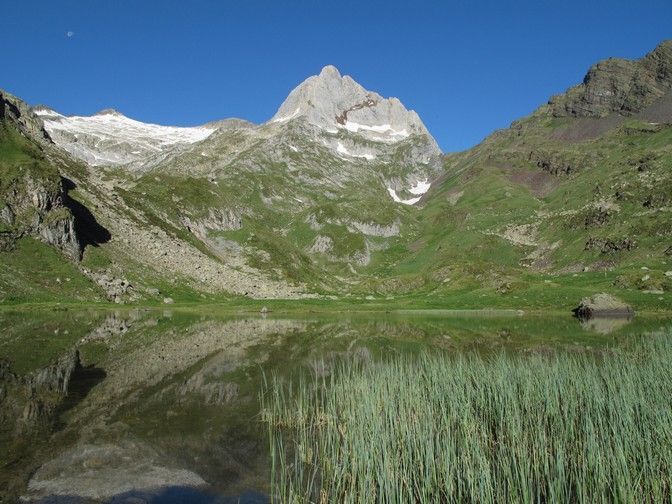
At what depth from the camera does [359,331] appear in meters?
62.2

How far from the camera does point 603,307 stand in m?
90.4

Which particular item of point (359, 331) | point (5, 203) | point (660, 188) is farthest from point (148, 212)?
point (660, 188)

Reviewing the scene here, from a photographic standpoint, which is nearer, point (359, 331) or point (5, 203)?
point (359, 331)

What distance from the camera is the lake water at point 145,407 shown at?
46.4 feet

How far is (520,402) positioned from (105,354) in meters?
30.3

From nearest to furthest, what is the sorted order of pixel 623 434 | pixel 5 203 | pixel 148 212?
pixel 623 434, pixel 5 203, pixel 148 212

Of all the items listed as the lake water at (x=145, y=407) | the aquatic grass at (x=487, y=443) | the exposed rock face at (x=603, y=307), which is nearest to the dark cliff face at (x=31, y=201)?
the lake water at (x=145, y=407)

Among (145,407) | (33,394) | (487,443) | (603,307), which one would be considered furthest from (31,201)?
(603,307)

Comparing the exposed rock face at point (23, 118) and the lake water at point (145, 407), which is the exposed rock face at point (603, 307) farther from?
the exposed rock face at point (23, 118)

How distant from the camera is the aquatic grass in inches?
433

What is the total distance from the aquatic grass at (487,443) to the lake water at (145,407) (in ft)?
6.55

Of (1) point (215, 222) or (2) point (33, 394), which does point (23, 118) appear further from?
(2) point (33, 394)

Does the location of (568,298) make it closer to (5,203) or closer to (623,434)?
(623,434)

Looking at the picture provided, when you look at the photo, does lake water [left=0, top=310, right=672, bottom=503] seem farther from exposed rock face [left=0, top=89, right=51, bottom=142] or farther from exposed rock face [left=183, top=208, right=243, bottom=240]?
exposed rock face [left=183, top=208, right=243, bottom=240]
